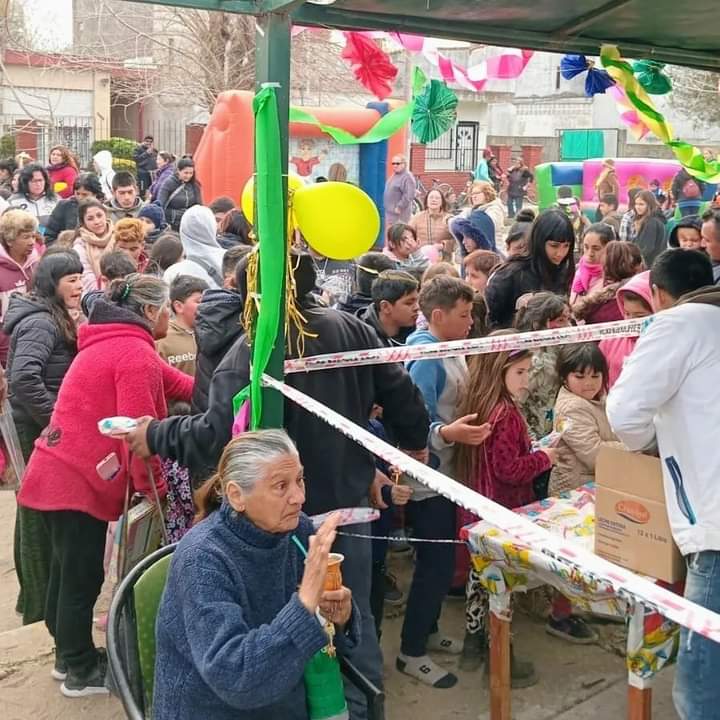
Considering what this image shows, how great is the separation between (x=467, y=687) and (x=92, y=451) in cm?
169

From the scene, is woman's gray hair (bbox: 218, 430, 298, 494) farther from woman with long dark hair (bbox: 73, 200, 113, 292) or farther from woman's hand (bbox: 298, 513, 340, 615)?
woman with long dark hair (bbox: 73, 200, 113, 292)

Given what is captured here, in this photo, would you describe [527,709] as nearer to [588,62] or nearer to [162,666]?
[162,666]

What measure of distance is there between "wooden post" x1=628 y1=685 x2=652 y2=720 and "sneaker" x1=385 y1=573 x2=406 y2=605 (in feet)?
5.50

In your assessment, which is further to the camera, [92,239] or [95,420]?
[92,239]

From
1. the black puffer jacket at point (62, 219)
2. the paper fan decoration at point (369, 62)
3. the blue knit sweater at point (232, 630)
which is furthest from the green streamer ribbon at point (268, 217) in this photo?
the black puffer jacket at point (62, 219)

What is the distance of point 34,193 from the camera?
956 centimetres

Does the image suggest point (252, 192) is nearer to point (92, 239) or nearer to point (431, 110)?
point (431, 110)

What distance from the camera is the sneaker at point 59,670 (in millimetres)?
3729

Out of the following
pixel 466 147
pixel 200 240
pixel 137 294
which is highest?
pixel 466 147

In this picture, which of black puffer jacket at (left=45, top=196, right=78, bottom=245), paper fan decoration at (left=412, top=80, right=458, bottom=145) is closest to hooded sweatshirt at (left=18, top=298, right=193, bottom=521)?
paper fan decoration at (left=412, top=80, right=458, bottom=145)

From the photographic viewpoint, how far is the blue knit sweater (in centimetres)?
203

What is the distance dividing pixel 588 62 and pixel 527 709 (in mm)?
2576

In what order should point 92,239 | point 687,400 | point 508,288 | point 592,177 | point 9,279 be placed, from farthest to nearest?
1. point 592,177
2. point 92,239
3. point 9,279
4. point 508,288
5. point 687,400

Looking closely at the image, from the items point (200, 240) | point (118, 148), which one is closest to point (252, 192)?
point (200, 240)
